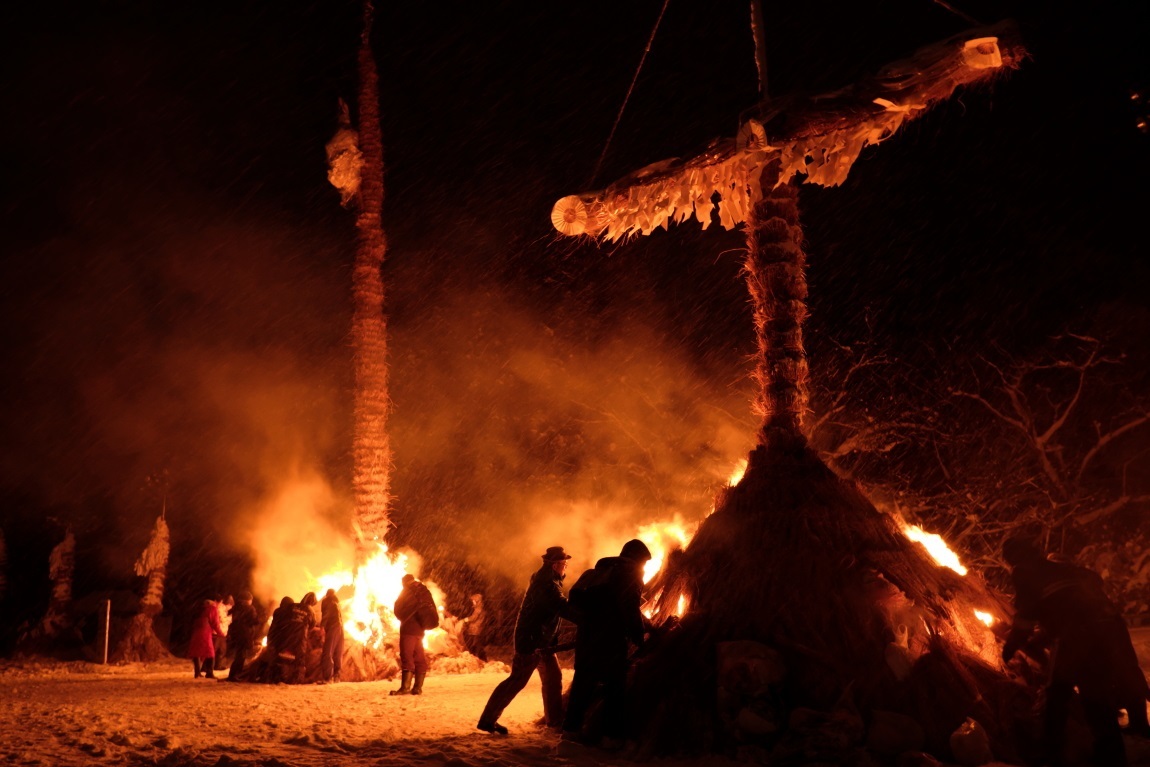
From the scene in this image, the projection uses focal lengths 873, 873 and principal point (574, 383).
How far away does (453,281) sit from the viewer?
22656 mm

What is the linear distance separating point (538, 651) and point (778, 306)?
154 inches

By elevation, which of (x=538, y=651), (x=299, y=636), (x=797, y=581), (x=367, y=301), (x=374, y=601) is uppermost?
(x=367, y=301)

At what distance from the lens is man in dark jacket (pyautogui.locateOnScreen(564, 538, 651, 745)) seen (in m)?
6.59

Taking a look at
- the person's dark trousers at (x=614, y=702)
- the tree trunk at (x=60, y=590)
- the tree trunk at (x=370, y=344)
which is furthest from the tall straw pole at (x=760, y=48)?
the tree trunk at (x=60, y=590)

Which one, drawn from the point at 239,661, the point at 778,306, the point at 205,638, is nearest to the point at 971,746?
the point at 778,306

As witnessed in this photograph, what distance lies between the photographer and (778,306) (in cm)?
841

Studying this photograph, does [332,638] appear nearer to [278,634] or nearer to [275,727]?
[278,634]

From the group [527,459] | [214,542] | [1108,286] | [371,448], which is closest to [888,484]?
[1108,286]

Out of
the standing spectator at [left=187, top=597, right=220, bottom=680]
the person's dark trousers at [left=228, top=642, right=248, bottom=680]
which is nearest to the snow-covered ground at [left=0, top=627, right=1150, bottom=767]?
the person's dark trousers at [left=228, top=642, right=248, bottom=680]

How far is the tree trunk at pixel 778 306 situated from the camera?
8.33 metres

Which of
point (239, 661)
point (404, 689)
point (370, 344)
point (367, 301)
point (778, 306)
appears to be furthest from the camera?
point (367, 301)

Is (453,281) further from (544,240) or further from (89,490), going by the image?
(89,490)

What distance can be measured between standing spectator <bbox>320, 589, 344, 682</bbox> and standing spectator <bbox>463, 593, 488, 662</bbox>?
540 cm

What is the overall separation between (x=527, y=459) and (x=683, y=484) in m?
4.21
